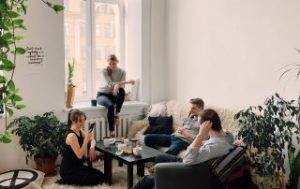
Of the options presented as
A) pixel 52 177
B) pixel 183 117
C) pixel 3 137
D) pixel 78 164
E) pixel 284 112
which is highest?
pixel 3 137

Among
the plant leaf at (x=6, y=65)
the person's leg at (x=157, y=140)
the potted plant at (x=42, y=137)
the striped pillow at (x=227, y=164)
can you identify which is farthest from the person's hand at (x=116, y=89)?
the plant leaf at (x=6, y=65)

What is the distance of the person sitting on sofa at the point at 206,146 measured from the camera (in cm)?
300

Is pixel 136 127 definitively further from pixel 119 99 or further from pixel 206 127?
pixel 206 127

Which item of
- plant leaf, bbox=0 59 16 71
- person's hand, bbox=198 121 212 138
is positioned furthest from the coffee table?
plant leaf, bbox=0 59 16 71

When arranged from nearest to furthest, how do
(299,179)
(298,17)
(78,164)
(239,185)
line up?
1. (239,185)
2. (299,179)
3. (298,17)
4. (78,164)

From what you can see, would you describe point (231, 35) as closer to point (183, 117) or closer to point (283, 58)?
point (283, 58)

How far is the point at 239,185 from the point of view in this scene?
308 centimetres

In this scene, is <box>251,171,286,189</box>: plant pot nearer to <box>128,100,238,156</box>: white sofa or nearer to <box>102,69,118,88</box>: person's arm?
<box>128,100,238,156</box>: white sofa

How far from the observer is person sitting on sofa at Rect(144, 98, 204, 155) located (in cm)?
426

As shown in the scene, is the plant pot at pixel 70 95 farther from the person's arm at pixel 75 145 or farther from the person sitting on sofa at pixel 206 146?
the person sitting on sofa at pixel 206 146

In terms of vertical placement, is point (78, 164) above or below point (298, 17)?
below

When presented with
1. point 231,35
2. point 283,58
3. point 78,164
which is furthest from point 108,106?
point 283,58

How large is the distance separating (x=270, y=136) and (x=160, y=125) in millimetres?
1876

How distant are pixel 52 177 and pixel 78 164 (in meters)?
0.57
